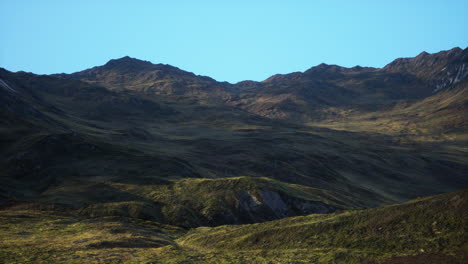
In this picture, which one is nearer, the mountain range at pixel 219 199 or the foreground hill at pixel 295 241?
the foreground hill at pixel 295 241

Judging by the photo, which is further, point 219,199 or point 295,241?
point 219,199

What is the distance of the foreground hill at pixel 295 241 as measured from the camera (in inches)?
1181

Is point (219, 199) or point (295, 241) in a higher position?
point (295, 241)

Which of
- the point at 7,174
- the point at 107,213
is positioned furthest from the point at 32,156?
the point at 107,213

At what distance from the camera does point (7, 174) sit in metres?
89.4

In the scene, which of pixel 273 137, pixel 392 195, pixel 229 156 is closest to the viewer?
pixel 392 195

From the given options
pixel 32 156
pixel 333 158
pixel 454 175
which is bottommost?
pixel 454 175

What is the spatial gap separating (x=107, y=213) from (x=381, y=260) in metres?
48.5

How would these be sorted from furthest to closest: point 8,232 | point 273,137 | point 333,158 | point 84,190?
point 273,137
point 333,158
point 84,190
point 8,232

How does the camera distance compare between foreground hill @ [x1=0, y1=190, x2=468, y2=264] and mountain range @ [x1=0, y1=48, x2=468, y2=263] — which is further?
mountain range @ [x1=0, y1=48, x2=468, y2=263]

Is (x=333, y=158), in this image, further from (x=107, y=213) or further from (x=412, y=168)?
(x=107, y=213)

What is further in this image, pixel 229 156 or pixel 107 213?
pixel 229 156

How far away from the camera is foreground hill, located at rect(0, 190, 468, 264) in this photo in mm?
30000

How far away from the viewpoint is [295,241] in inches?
1485
